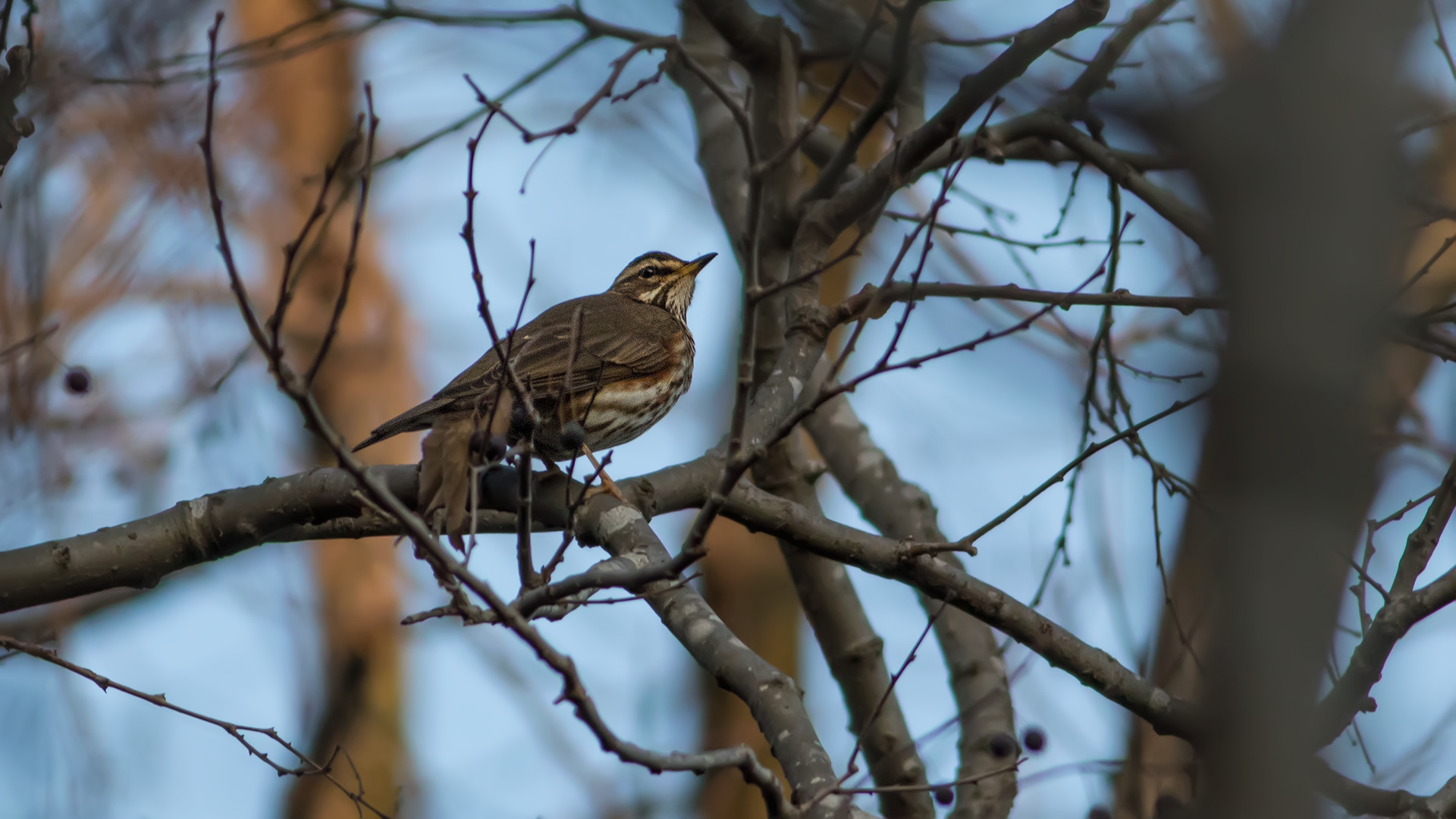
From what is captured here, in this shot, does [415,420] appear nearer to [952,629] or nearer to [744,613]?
[952,629]

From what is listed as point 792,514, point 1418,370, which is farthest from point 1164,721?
point 1418,370

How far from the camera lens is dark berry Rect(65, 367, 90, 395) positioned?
586cm

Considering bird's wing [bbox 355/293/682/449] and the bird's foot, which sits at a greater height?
bird's wing [bbox 355/293/682/449]

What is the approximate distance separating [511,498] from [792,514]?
1.14 metres

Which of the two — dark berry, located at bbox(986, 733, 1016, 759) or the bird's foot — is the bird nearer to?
the bird's foot

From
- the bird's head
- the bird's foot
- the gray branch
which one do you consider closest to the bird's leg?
the bird's foot

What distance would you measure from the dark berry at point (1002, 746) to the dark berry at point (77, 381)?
467 centimetres

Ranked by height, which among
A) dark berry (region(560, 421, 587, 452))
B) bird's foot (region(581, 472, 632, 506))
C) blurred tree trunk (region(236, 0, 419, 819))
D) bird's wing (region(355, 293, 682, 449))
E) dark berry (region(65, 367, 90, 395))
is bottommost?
dark berry (region(560, 421, 587, 452))

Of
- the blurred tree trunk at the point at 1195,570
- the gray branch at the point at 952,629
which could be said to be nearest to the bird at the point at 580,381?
the gray branch at the point at 952,629

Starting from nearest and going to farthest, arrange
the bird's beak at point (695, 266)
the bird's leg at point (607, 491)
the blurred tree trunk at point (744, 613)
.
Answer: the bird's leg at point (607, 491), the bird's beak at point (695, 266), the blurred tree trunk at point (744, 613)

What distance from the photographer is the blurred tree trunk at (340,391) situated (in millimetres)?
13883

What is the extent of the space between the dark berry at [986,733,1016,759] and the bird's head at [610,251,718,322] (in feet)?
12.9

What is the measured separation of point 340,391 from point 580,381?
8.55 m

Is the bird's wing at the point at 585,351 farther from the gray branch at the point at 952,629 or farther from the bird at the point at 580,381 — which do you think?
the gray branch at the point at 952,629
